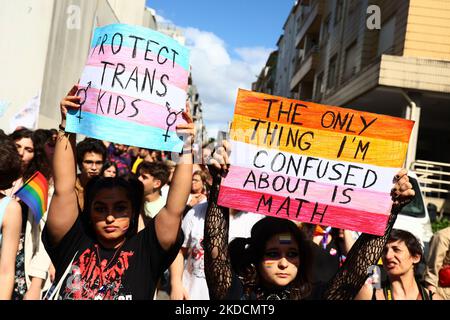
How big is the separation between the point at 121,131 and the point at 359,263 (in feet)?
4.42

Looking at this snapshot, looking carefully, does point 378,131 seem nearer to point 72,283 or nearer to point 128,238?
point 128,238

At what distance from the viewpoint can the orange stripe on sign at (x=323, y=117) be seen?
9.56 feet

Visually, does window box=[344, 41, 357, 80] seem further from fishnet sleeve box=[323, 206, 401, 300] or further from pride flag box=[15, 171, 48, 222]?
fishnet sleeve box=[323, 206, 401, 300]

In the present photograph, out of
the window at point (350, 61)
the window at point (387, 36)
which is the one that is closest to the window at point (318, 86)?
the window at point (350, 61)

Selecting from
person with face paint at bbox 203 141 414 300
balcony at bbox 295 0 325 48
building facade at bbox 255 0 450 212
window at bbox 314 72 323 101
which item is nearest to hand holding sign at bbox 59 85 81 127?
person with face paint at bbox 203 141 414 300

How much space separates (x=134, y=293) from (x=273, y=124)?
3.66ft

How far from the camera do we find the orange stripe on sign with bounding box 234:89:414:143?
9.56 ft

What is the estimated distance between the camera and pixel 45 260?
3.80 m

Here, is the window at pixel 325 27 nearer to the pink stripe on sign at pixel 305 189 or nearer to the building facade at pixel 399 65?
the building facade at pixel 399 65

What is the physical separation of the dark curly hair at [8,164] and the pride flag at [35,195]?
1.69 ft

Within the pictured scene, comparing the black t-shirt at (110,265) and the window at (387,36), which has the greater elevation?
the window at (387,36)
